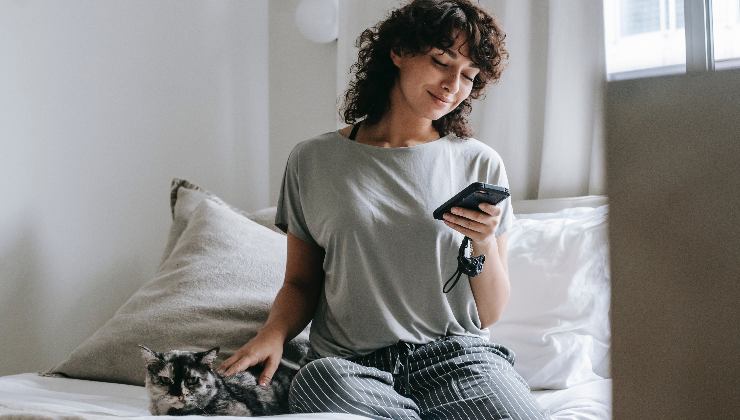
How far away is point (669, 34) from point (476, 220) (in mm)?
1054

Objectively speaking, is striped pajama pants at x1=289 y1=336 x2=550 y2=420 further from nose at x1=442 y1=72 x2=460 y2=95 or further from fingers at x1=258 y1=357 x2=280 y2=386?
nose at x1=442 y1=72 x2=460 y2=95

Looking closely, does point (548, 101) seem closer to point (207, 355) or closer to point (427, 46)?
point (427, 46)

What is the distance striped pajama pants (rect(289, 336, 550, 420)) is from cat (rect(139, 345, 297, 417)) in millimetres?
72

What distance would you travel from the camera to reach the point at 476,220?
4.09 ft

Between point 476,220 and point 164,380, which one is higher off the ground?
point 476,220

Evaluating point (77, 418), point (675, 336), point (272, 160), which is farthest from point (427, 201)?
point (272, 160)

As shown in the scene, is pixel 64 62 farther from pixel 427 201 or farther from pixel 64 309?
pixel 427 201

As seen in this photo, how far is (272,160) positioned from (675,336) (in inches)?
98.3

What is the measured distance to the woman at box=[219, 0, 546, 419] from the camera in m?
1.24

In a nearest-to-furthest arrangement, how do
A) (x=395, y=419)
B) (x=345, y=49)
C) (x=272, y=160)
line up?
(x=395, y=419) → (x=345, y=49) → (x=272, y=160)

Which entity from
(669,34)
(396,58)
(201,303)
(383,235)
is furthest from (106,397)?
(669,34)

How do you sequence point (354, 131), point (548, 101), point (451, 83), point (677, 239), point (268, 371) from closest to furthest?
point (677, 239)
point (268, 371)
point (451, 83)
point (354, 131)
point (548, 101)

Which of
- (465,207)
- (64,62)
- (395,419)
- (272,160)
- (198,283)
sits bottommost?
(395,419)

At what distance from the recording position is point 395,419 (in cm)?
115
